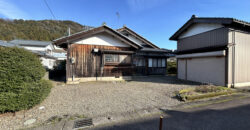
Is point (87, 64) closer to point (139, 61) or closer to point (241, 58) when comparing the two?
point (139, 61)

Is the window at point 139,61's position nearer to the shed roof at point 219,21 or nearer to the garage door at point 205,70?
the garage door at point 205,70

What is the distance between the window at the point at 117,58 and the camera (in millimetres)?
8602

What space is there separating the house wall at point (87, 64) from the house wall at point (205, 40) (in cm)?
634

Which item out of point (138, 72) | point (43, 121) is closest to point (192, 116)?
point (43, 121)

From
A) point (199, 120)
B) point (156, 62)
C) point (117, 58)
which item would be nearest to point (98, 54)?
point (117, 58)

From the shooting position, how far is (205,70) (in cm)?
759

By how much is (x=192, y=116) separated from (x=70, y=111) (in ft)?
12.9

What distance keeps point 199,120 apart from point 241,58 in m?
Result: 7.06

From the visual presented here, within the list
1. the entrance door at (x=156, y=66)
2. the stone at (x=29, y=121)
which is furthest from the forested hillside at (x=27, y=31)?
the stone at (x=29, y=121)

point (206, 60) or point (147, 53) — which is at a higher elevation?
point (147, 53)

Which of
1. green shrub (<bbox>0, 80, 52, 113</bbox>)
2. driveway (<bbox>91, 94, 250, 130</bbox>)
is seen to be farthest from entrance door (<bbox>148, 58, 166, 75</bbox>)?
green shrub (<bbox>0, 80, 52, 113</bbox>)

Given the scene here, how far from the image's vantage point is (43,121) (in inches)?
113

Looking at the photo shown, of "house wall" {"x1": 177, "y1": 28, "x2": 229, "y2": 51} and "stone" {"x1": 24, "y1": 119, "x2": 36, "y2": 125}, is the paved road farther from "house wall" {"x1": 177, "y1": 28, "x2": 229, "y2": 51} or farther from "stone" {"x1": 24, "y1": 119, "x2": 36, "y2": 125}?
"house wall" {"x1": 177, "y1": 28, "x2": 229, "y2": 51}

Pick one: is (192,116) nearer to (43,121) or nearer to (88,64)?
(43,121)
